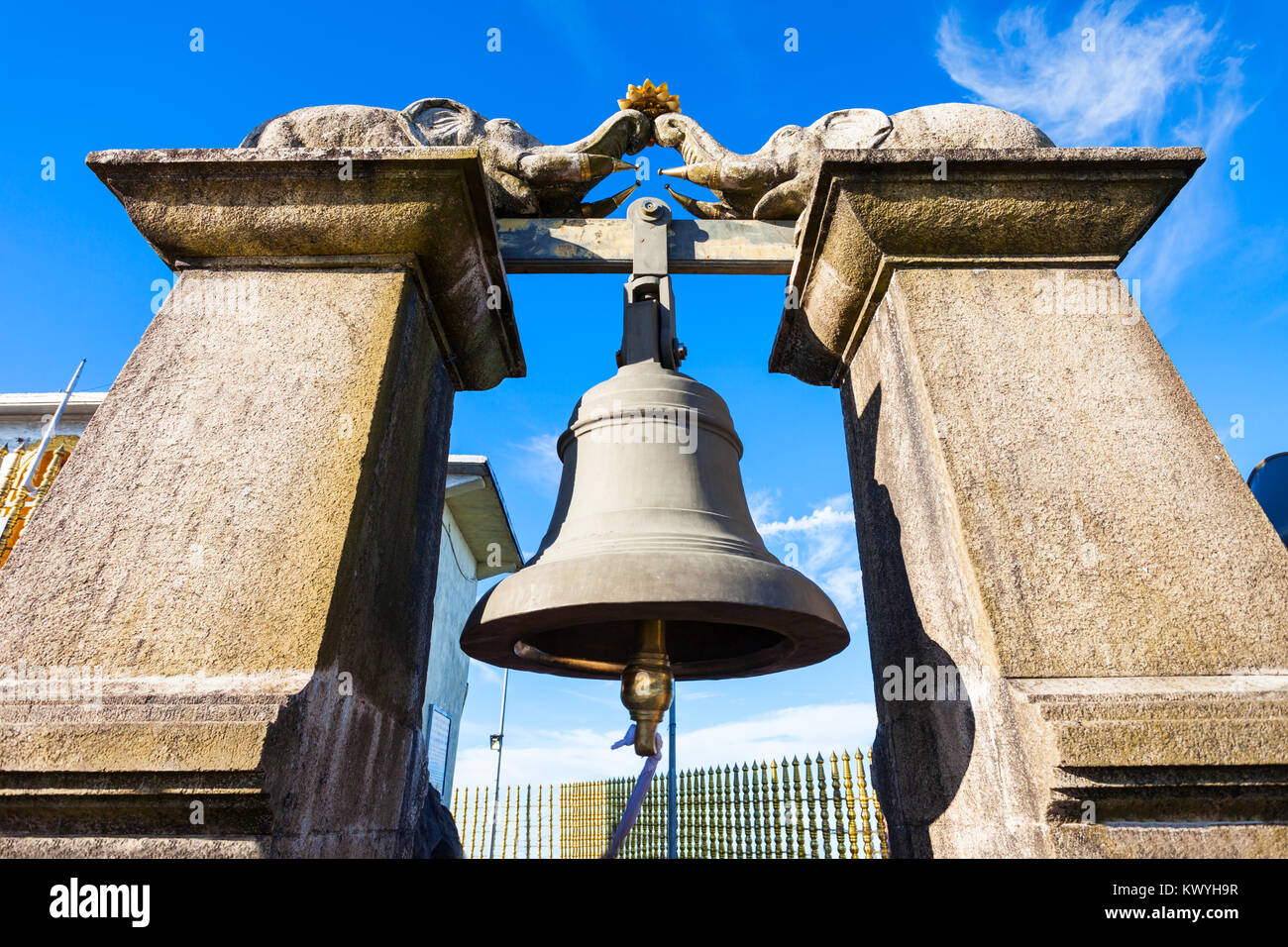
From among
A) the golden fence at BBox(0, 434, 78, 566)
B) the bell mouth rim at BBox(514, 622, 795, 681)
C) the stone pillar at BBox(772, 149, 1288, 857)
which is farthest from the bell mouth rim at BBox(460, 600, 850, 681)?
the golden fence at BBox(0, 434, 78, 566)

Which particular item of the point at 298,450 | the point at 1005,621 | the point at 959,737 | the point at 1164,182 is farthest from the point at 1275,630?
the point at 298,450

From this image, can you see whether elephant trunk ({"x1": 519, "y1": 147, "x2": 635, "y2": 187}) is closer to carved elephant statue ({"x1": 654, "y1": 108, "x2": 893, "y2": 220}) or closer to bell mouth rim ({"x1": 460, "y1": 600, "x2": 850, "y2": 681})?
carved elephant statue ({"x1": 654, "y1": 108, "x2": 893, "y2": 220})

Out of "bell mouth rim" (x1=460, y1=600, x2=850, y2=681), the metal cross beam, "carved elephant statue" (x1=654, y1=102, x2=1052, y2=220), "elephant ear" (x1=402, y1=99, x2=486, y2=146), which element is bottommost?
"bell mouth rim" (x1=460, y1=600, x2=850, y2=681)

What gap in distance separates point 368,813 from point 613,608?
0.98m

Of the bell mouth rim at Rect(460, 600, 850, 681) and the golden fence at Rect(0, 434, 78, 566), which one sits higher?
the golden fence at Rect(0, 434, 78, 566)

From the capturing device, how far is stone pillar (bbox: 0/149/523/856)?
A: 1620 mm

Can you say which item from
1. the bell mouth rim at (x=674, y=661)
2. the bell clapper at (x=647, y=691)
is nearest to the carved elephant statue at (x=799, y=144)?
the bell mouth rim at (x=674, y=661)

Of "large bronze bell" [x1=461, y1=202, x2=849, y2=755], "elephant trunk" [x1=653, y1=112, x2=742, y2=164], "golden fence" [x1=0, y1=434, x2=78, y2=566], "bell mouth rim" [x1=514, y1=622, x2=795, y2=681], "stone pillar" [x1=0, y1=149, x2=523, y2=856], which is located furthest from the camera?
"golden fence" [x1=0, y1=434, x2=78, y2=566]

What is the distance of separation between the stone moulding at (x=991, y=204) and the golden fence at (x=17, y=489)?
260 inches

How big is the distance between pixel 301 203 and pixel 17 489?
6.52 m

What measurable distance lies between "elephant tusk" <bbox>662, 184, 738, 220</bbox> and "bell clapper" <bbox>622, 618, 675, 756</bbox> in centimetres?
191

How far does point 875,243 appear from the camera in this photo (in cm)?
255

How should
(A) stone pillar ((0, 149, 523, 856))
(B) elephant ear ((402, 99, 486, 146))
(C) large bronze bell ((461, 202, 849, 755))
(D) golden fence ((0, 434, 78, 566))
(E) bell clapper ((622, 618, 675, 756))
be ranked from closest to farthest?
(A) stone pillar ((0, 149, 523, 856))
(C) large bronze bell ((461, 202, 849, 755))
(E) bell clapper ((622, 618, 675, 756))
(B) elephant ear ((402, 99, 486, 146))
(D) golden fence ((0, 434, 78, 566))
